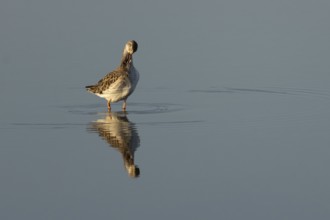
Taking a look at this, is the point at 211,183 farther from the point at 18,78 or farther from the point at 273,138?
the point at 18,78

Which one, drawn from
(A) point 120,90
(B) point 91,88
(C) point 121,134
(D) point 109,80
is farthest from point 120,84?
(C) point 121,134

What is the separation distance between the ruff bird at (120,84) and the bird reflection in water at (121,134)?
0.67 m

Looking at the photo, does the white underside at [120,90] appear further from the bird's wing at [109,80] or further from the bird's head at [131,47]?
the bird's head at [131,47]

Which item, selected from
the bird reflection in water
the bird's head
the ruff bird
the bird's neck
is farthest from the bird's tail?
the bird reflection in water

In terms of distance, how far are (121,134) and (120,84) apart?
338 centimetres

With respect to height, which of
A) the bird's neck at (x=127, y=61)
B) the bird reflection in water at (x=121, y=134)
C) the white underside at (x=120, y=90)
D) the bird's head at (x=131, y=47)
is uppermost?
the bird's head at (x=131, y=47)

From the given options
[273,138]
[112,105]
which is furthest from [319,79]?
[273,138]

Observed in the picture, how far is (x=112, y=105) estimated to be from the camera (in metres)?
19.3

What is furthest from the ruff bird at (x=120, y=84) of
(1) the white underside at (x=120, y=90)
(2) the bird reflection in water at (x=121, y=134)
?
(2) the bird reflection in water at (x=121, y=134)

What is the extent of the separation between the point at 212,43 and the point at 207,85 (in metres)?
4.24

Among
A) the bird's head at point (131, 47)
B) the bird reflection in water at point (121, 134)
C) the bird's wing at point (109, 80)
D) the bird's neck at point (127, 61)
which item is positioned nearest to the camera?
the bird reflection in water at point (121, 134)

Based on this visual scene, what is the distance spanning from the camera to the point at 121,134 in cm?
1505

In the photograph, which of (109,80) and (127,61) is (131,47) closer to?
(127,61)

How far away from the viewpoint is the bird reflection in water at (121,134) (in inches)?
513
